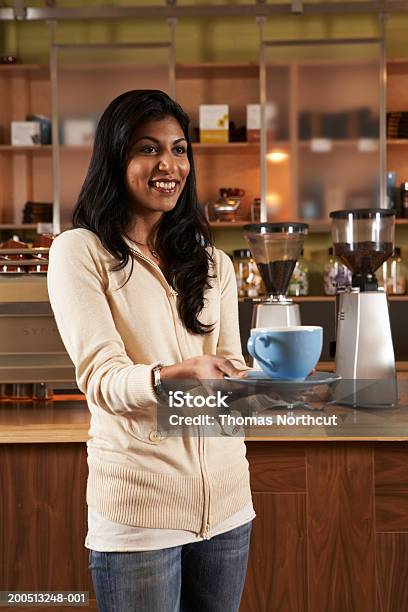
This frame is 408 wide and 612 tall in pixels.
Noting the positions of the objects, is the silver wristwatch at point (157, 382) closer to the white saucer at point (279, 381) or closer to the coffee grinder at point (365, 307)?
the white saucer at point (279, 381)

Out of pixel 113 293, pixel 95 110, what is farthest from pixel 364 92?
pixel 113 293

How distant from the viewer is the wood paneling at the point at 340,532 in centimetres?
204

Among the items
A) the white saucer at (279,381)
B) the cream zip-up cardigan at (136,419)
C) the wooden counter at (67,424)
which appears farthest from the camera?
the wooden counter at (67,424)

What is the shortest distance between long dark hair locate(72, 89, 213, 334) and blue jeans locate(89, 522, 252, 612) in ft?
1.06

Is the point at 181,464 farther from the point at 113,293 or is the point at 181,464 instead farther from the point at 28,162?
the point at 28,162

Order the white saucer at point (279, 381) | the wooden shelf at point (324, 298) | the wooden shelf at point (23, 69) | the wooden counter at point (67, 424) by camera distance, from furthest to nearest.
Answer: the wooden shelf at point (23, 69)
the wooden shelf at point (324, 298)
the wooden counter at point (67, 424)
the white saucer at point (279, 381)

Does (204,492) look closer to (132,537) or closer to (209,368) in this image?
(132,537)

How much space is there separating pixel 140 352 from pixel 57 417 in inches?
35.0

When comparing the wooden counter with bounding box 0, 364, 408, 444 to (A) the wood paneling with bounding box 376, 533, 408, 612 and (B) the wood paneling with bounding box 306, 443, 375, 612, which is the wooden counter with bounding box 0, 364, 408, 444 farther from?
(A) the wood paneling with bounding box 376, 533, 408, 612

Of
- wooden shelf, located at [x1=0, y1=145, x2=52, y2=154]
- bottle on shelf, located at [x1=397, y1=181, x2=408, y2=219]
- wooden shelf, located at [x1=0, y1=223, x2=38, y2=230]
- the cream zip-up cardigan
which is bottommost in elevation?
the cream zip-up cardigan

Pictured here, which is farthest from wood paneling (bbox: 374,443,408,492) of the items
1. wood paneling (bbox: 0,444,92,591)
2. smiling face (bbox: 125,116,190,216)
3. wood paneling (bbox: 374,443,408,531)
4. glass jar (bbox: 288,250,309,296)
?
glass jar (bbox: 288,250,309,296)

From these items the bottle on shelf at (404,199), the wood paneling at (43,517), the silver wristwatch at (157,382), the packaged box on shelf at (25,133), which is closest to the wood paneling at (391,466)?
the wood paneling at (43,517)

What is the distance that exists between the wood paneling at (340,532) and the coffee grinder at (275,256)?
A: 0.42 m

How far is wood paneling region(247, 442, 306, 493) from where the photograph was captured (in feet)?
6.76
